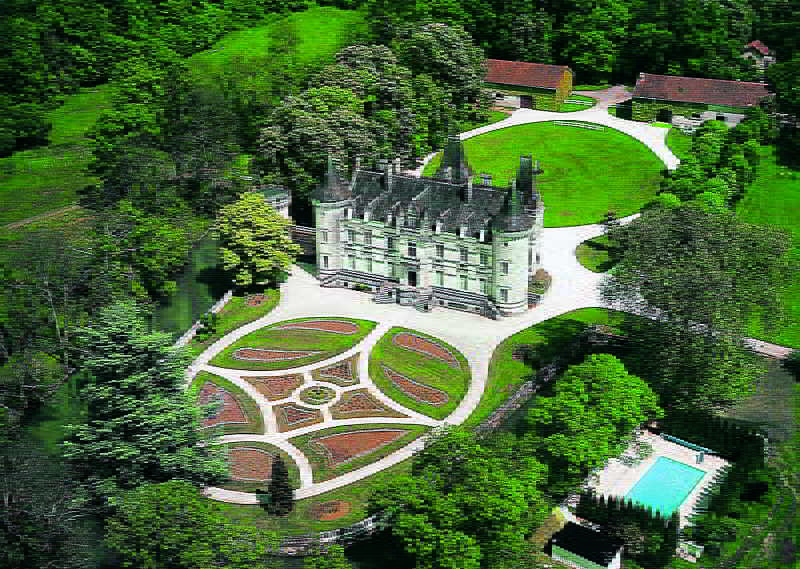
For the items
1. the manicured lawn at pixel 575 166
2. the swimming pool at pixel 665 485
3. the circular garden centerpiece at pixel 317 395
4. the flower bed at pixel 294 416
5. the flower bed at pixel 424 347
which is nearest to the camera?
the swimming pool at pixel 665 485

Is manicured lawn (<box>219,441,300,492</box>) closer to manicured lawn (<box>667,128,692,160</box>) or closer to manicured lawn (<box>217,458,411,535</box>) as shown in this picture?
manicured lawn (<box>217,458,411,535</box>)

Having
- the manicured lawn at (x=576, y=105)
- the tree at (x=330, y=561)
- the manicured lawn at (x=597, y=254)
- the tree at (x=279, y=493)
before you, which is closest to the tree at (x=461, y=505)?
the tree at (x=330, y=561)

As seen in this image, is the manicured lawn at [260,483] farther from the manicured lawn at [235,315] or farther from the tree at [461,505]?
the manicured lawn at [235,315]

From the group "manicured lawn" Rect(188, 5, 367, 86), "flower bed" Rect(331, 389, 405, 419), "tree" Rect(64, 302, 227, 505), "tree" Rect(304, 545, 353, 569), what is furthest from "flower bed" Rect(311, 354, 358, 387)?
"manicured lawn" Rect(188, 5, 367, 86)

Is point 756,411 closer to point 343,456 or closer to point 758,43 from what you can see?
point 343,456

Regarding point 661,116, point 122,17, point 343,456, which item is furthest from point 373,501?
point 122,17

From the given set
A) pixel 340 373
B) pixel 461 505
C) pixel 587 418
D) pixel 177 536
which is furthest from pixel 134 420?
pixel 587 418
